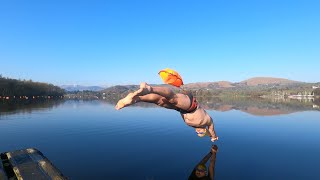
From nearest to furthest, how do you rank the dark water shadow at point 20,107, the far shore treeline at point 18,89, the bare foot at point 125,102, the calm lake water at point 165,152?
1. the bare foot at point 125,102
2. the calm lake water at point 165,152
3. the dark water shadow at point 20,107
4. the far shore treeline at point 18,89

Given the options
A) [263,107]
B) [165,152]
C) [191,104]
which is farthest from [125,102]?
[263,107]

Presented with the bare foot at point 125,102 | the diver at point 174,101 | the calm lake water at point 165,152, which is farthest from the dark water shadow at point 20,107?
the bare foot at point 125,102

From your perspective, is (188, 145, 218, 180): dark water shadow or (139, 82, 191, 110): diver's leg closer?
(139, 82, 191, 110): diver's leg

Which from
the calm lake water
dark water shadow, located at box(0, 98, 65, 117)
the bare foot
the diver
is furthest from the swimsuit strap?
dark water shadow, located at box(0, 98, 65, 117)

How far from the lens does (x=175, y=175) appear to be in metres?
14.4

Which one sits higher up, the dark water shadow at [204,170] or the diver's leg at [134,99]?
the diver's leg at [134,99]

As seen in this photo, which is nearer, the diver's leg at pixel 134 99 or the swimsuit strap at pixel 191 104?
the diver's leg at pixel 134 99

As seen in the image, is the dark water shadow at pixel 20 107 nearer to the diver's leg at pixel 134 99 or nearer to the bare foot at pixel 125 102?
the diver's leg at pixel 134 99

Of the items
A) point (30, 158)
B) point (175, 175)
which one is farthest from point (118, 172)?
point (30, 158)

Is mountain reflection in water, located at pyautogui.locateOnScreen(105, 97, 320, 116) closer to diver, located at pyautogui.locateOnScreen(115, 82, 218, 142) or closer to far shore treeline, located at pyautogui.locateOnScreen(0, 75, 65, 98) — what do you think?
diver, located at pyautogui.locateOnScreen(115, 82, 218, 142)

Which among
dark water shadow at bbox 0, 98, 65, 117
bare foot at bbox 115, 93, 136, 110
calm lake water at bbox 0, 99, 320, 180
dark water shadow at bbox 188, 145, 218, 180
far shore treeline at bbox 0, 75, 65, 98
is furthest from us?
far shore treeline at bbox 0, 75, 65, 98

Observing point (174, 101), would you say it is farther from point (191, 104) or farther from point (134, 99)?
point (134, 99)

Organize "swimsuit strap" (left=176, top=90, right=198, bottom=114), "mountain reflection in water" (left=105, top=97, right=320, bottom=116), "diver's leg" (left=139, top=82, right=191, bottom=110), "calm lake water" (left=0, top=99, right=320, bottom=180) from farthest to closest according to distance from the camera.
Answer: "mountain reflection in water" (left=105, top=97, right=320, bottom=116)
"calm lake water" (left=0, top=99, right=320, bottom=180)
"swimsuit strap" (left=176, top=90, right=198, bottom=114)
"diver's leg" (left=139, top=82, right=191, bottom=110)

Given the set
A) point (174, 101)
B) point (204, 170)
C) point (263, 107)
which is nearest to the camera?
point (174, 101)
